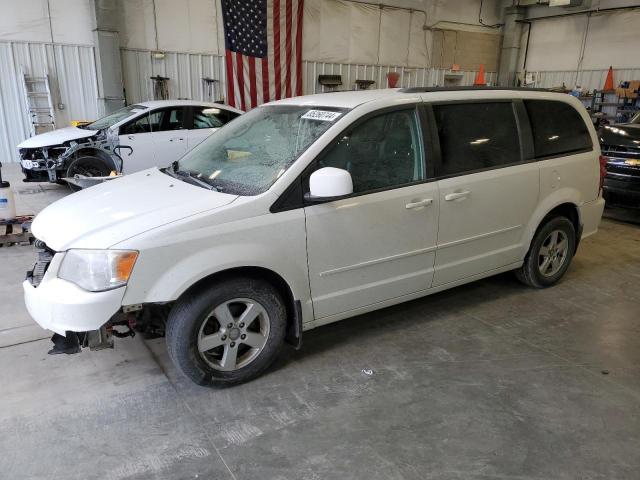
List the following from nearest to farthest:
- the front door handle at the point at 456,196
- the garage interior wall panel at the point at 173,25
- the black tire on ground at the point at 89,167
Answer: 1. the front door handle at the point at 456,196
2. the black tire on ground at the point at 89,167
3. the garage interior wall panel at the point at 173,25

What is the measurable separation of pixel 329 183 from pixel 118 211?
1.24 metres

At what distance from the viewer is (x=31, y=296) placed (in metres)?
2.71

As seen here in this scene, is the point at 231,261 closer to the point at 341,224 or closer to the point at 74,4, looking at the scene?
the point at 341,224

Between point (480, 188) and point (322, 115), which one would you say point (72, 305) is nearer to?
point (322, 115)

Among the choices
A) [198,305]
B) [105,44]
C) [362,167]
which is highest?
[105,44]

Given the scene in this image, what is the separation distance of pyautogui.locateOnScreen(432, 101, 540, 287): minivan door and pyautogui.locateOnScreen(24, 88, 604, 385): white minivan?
0.04 ft

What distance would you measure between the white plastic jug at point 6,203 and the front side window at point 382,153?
4.43m

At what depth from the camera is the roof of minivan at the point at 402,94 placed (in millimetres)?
3373

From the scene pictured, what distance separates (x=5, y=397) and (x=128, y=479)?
114 cm

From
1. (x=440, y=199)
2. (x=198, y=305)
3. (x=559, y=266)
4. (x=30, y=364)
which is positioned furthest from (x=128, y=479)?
(x=559, y=266)

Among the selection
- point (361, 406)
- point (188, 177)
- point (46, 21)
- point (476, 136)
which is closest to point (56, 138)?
point (46, 21)

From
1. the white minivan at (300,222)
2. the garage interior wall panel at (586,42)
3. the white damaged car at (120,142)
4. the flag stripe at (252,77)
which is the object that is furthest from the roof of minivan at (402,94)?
the garage interior wall panel at (586,42)

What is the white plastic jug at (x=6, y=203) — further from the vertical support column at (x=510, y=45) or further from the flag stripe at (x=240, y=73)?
the vertical support column at (x=510, y=45)

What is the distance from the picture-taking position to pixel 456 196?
357 centimetres
